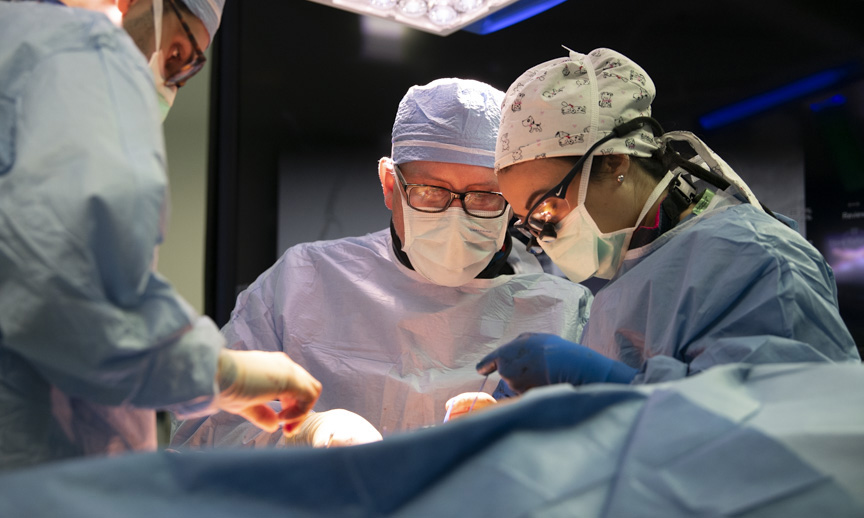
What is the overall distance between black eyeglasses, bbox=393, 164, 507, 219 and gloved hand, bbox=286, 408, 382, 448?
759 millimetres

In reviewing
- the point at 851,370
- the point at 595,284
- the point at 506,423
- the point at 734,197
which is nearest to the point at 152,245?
the point at 506,423

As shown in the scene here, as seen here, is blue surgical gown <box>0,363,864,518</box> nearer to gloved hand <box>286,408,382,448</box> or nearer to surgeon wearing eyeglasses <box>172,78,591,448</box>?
gloved hand <box>286,408,382,448</box>

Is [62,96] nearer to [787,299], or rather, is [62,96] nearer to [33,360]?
[33,360]

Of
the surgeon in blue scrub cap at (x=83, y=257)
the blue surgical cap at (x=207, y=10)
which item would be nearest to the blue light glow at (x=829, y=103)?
the blue surgical cap at (x=207, y=10)

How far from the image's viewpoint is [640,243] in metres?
1.86

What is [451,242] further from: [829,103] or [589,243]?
[829,103]

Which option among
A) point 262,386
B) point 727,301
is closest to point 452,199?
point 727,301

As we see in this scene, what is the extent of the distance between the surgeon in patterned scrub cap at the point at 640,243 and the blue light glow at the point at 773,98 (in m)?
1.22

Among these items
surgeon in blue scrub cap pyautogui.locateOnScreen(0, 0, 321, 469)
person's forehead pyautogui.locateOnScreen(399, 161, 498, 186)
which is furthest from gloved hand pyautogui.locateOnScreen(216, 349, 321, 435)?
person's forehead pyautogui.locateOnScreen(399, 161, 498, 186)

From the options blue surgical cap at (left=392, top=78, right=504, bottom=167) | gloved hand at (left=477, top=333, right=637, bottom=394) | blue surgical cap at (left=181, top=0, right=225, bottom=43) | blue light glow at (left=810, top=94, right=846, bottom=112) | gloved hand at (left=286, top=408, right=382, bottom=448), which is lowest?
gloved hand at (left=286, top=408, right=382, bottom=448)

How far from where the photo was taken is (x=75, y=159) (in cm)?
87

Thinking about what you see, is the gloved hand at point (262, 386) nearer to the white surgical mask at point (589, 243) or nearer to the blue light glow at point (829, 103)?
the white surgical mask at point (589, 243)

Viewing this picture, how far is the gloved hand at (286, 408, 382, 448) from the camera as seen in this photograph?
1772 millimetres

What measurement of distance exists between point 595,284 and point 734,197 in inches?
59.9
